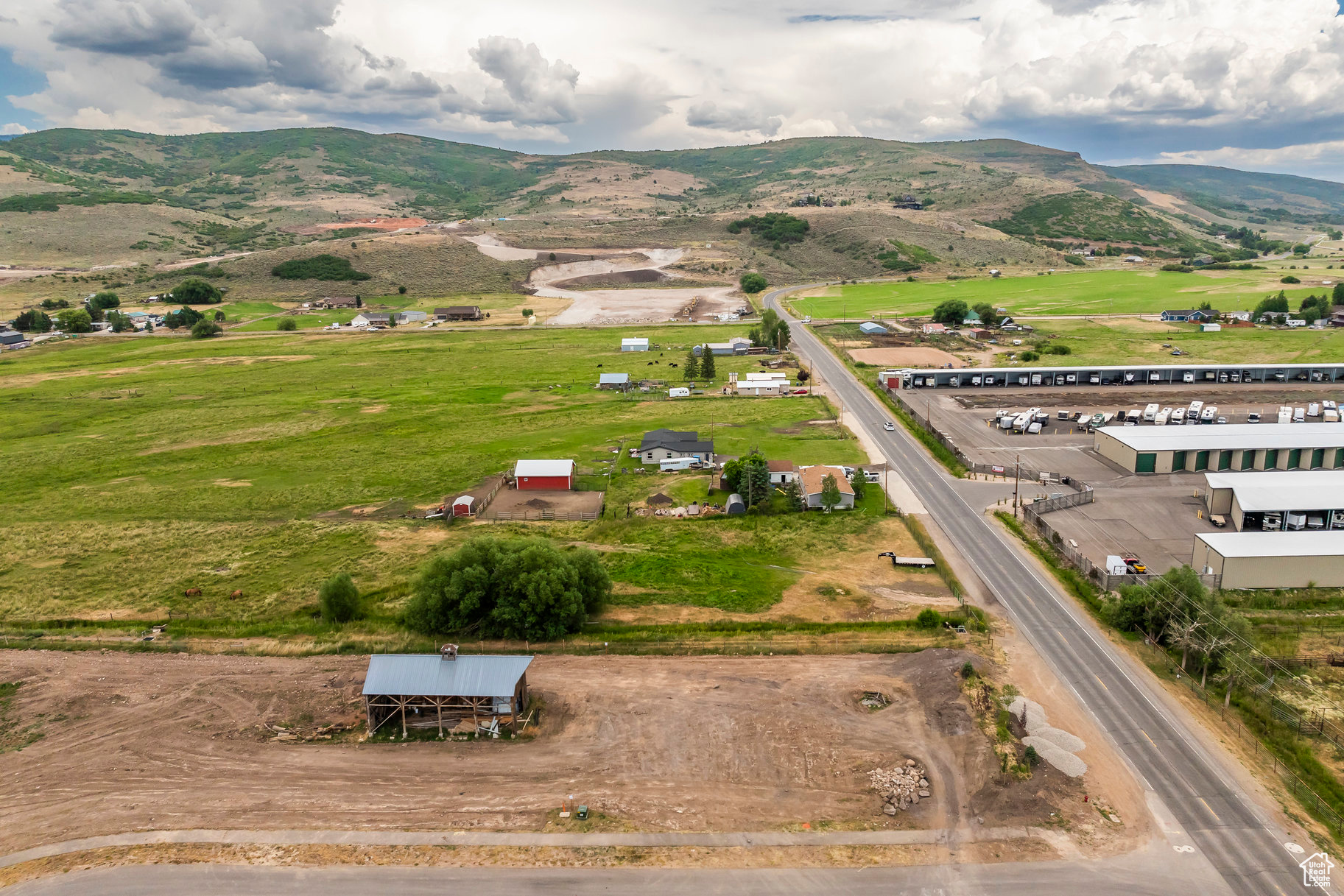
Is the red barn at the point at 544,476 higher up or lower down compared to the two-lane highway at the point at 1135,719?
higher up

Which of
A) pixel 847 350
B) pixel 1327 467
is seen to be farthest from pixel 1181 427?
pixel 847 350

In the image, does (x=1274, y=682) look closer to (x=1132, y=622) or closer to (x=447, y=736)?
(x=1132, y=622)

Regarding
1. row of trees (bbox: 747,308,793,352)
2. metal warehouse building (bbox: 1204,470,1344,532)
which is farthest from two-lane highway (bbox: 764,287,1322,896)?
row of trees (bbox: 747,308,793,352)

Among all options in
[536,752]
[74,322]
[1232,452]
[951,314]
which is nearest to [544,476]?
[536,752]

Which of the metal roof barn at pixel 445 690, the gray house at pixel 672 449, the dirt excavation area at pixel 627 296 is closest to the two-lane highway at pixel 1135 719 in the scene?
the gray house at pixel 672 449

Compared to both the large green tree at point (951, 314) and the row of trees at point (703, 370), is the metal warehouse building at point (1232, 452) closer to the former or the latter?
the row of trees at point (703, 370)

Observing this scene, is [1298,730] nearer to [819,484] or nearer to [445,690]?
[819,484]
